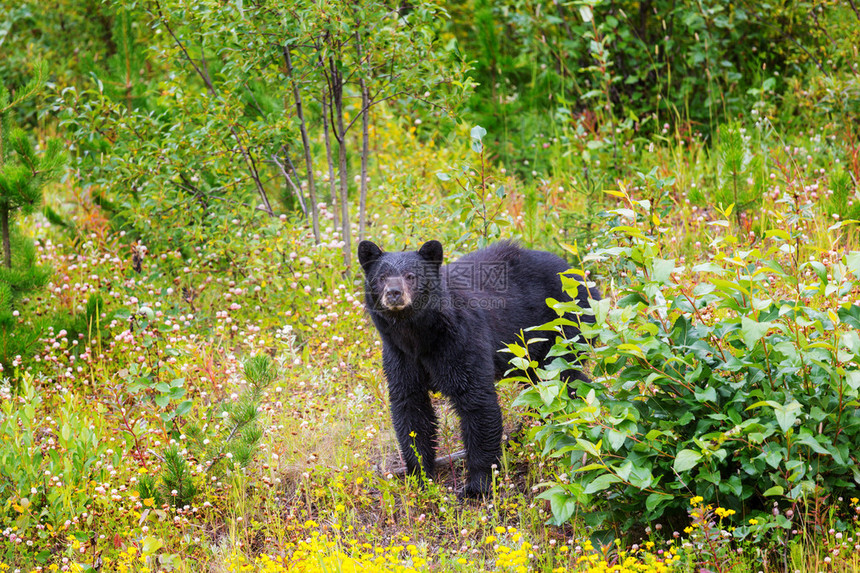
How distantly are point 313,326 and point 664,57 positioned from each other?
5.31 metres

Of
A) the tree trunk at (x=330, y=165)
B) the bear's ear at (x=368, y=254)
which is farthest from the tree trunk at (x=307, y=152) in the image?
the bear's ear at (x=368, y=254)

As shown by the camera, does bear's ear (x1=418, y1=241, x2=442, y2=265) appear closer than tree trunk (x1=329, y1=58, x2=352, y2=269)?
Yes

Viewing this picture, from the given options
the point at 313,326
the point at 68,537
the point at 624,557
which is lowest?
the point at 624,557

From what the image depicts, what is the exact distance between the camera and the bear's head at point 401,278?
3941mm

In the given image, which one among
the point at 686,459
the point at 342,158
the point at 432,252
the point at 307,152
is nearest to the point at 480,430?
the point at 432,252

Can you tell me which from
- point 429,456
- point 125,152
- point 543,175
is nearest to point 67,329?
point 125,152

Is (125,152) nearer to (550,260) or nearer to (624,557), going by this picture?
(550,260)

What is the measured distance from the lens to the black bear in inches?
160

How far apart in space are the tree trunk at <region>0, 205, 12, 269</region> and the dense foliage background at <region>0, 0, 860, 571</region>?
0.02m

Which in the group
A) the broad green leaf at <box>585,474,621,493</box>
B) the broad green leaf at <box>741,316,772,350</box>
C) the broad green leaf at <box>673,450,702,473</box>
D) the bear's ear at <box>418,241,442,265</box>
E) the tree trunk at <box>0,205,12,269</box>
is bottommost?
the broad green leaf at <box>585,474,621,493</box>

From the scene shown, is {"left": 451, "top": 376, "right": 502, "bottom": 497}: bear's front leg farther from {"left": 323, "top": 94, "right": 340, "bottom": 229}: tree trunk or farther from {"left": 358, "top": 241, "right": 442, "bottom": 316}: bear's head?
{"left": 323, "top": 94, "right": 340, "bottom": 229}: tree trunk

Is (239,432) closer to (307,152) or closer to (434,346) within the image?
(434,346)

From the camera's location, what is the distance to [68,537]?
370cm

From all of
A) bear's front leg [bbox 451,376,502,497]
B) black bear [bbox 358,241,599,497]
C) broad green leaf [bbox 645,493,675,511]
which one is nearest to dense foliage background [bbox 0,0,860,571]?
broad green leaf [bbox 645,493,675,511]
